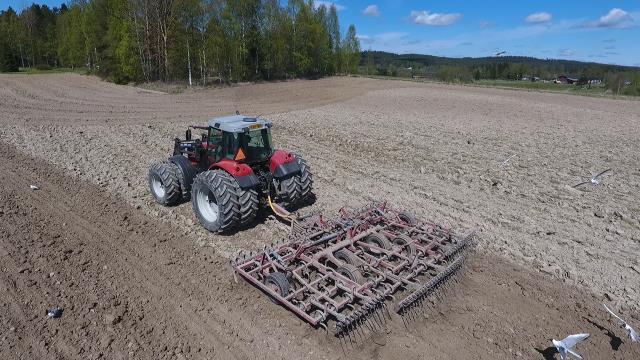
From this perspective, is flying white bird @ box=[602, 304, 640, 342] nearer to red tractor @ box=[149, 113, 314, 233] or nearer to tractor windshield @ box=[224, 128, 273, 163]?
red tractor @ box=[149, 113, 314, 233]

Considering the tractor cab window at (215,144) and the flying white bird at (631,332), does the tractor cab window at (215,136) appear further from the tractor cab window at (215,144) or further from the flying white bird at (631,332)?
the flying white bird at (631,332)

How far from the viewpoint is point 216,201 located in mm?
6488

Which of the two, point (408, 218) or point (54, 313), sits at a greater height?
point (408, 218)

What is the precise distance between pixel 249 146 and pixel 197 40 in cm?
3005

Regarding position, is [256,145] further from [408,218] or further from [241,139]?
[408,218]

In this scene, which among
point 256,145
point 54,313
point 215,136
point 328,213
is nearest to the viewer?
point 54,313

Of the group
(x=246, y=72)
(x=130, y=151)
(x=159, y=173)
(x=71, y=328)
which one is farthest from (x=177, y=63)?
(x=71, y=328)

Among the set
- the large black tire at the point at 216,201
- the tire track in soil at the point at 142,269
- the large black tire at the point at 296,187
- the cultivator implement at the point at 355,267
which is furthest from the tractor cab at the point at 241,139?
the tire track in soil at the point at 142,269

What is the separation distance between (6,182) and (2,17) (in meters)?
65.0

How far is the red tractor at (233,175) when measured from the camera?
6.25 metres

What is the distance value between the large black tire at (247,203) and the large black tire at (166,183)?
5.60ft

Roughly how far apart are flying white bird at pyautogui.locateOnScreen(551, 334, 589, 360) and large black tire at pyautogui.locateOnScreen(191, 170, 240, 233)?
4.24 metres

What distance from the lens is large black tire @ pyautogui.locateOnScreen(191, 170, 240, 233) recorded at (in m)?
6.16

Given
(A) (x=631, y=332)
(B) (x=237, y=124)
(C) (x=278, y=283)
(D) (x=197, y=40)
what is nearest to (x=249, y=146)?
(B) (x=237, y=124)
